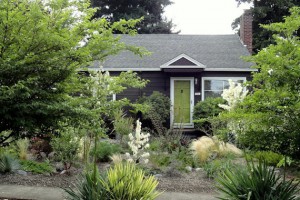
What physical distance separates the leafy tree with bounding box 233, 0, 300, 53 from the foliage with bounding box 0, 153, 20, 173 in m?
20.5

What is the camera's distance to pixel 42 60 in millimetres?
3953

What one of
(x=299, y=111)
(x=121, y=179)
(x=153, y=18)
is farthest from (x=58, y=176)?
(x=153, y=18)

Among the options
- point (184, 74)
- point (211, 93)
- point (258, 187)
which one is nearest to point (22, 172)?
point (258, 187)

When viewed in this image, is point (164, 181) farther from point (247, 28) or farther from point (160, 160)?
point (247, 28)

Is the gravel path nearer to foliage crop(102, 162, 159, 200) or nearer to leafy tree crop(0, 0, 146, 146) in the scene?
foliage crop(102, 162, 159, 200)

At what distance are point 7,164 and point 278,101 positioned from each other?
5.76 metres

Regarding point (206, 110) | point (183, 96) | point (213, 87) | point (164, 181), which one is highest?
point (213, 87)

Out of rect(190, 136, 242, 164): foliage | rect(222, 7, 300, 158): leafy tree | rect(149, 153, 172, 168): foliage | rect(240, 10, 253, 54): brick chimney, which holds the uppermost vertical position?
rect(240, 10, 253, 54): brick chimney

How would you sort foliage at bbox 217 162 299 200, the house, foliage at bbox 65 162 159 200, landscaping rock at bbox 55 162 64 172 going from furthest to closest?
the house, landscaping rock at bbox 55 162 64 172, foliage at bbox 65 162 159 200, foliage at bbox 217 162 299 200

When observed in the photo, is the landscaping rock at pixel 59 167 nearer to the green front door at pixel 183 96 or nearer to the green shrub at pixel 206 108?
the green shrub at pixel 206 108

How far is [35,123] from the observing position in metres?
4.07

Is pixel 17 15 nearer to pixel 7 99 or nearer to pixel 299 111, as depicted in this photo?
pixel 7 99

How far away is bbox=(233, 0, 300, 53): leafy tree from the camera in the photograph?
80.4 feet

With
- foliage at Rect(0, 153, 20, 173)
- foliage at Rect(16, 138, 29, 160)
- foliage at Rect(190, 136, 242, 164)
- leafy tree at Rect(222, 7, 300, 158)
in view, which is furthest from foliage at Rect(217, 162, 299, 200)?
foliage at Rect(16, 138, 29, 160)
